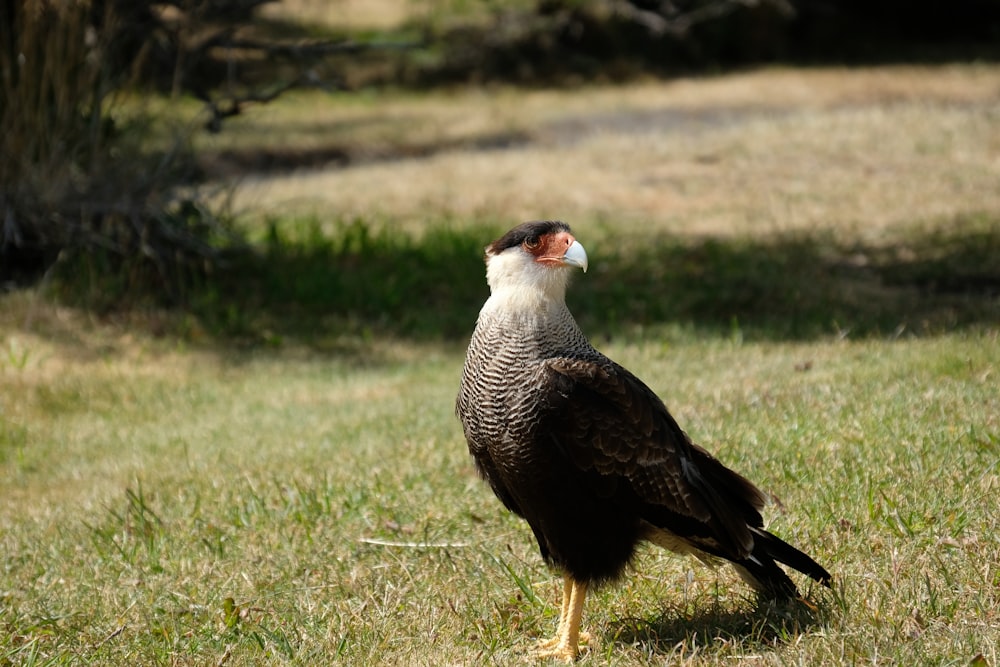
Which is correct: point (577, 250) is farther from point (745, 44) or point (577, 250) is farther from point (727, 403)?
point (745, 44)

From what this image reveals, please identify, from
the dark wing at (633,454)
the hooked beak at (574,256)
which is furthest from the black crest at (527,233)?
the dark wing at (633,454)

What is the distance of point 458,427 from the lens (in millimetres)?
6195

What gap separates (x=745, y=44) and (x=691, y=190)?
403 inches

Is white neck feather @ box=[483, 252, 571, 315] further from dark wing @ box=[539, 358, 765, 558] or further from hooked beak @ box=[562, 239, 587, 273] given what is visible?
dark wing @ box=[539, 358, 765, 558]

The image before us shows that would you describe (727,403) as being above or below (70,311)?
above

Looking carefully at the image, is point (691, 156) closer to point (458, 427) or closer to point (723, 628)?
point (458, 427)

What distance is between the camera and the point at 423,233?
Result: 441 inches

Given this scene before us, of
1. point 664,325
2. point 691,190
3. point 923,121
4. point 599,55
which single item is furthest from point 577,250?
point 599,55

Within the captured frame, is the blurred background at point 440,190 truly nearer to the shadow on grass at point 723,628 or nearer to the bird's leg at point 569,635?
the shadow on grass at point 723,628

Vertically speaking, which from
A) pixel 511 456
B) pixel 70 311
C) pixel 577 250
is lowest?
pixel 70 311

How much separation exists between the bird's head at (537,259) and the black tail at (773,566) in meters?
0.99

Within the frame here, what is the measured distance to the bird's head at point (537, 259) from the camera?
3.67 m

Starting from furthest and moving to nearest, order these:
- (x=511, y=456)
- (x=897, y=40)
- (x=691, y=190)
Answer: (x=897, y=40) < (x=691, y=190) < (x=511, y=456)

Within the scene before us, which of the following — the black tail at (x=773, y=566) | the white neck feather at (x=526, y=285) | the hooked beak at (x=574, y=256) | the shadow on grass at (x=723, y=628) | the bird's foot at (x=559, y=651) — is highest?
the hooked beak at (x=574, y=256)
